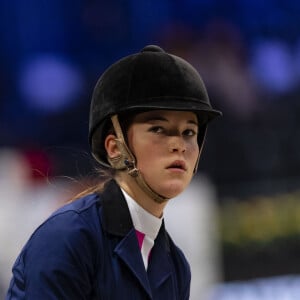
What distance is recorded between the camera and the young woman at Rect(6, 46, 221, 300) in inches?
95.3

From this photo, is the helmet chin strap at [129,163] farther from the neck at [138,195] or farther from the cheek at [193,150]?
the cheek at [193,150]

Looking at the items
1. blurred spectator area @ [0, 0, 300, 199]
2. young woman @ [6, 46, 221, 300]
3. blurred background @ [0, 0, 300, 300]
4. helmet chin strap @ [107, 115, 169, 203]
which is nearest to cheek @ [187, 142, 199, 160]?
young woman @ [6, 46, 221, 300]

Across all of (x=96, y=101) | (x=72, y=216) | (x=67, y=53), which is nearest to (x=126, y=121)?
(x=96, y=101)

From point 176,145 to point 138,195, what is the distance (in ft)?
0.71

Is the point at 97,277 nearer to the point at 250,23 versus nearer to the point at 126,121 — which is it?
the point at 126,121

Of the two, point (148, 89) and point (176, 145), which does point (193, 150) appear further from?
point (148, 89)

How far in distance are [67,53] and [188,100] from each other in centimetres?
637

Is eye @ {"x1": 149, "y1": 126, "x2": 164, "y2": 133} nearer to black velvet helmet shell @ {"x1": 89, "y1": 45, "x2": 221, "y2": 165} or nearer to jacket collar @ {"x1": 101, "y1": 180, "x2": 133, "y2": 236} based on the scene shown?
black velvet helmet shell @ {"x1": 89, "y1": 45, "x2": 221, "y2": 165}

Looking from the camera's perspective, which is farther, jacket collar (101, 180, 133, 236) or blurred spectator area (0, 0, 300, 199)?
blurred spectator area (0, 0, 300, 199)

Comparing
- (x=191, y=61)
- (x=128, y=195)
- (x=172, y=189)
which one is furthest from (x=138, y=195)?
(x=191, y=61)

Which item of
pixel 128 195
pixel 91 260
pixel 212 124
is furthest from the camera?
pixel 212 124

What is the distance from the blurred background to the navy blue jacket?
3350mm

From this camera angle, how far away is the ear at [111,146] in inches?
104

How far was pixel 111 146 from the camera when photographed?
267cm
